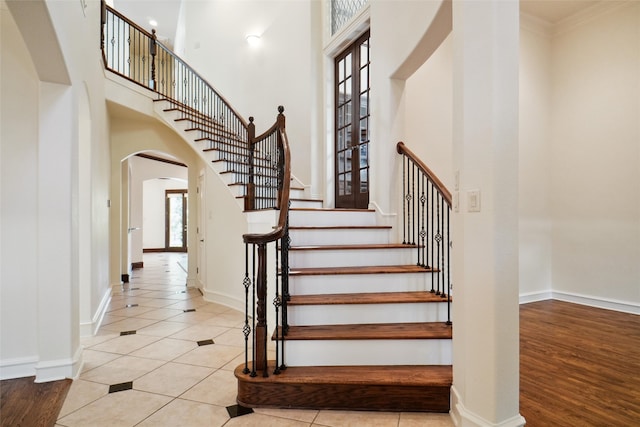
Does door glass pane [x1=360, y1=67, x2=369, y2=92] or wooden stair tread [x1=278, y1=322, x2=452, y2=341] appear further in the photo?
door glass pane [x1=360, y1=67, x2=369, y2=92]

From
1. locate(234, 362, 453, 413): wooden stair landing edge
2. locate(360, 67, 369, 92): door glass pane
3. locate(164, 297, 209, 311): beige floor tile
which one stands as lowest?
locate(164, 297, 209, 311): beige floor tile

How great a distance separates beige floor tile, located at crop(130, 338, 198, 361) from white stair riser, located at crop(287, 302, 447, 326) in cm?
125

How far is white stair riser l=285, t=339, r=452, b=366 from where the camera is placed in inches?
88.4

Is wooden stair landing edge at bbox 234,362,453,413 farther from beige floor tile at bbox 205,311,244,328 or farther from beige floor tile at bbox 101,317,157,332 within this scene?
beige floor tile at bbox 101,317,157,332

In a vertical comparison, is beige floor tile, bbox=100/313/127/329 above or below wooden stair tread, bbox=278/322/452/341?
below

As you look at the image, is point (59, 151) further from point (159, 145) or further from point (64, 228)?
point (159, 145)

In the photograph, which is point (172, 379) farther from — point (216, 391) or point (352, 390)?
point (352, 390)

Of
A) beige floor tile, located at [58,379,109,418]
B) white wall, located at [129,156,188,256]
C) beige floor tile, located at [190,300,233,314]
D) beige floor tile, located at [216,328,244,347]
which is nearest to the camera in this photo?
beige floor tile, located at [58,379,109,418]

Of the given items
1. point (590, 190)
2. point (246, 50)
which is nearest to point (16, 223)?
point (246, 50)

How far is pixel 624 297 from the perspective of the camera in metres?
4.00

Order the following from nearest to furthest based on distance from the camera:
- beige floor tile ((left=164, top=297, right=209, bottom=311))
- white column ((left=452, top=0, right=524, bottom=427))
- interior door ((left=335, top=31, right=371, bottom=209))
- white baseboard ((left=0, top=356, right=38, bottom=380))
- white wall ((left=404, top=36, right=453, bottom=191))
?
white column ((left=452, top=0, right=524, bottom=427)) → white baseboard ((left=0, top=356, right=38, bottom=380)) → white wall ((left=404, top=36, right=453, bottom=191)) → interior door ((left=335, top=31, right=371, bottom=209)) → beige floor tile ((left=164, top=297, right=209, bottom=311))

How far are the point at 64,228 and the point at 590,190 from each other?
18.6 ft

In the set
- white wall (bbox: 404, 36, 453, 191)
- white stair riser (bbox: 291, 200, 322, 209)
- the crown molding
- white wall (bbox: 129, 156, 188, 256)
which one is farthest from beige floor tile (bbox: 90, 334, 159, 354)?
the crown molding

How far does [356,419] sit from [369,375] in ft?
0.82
